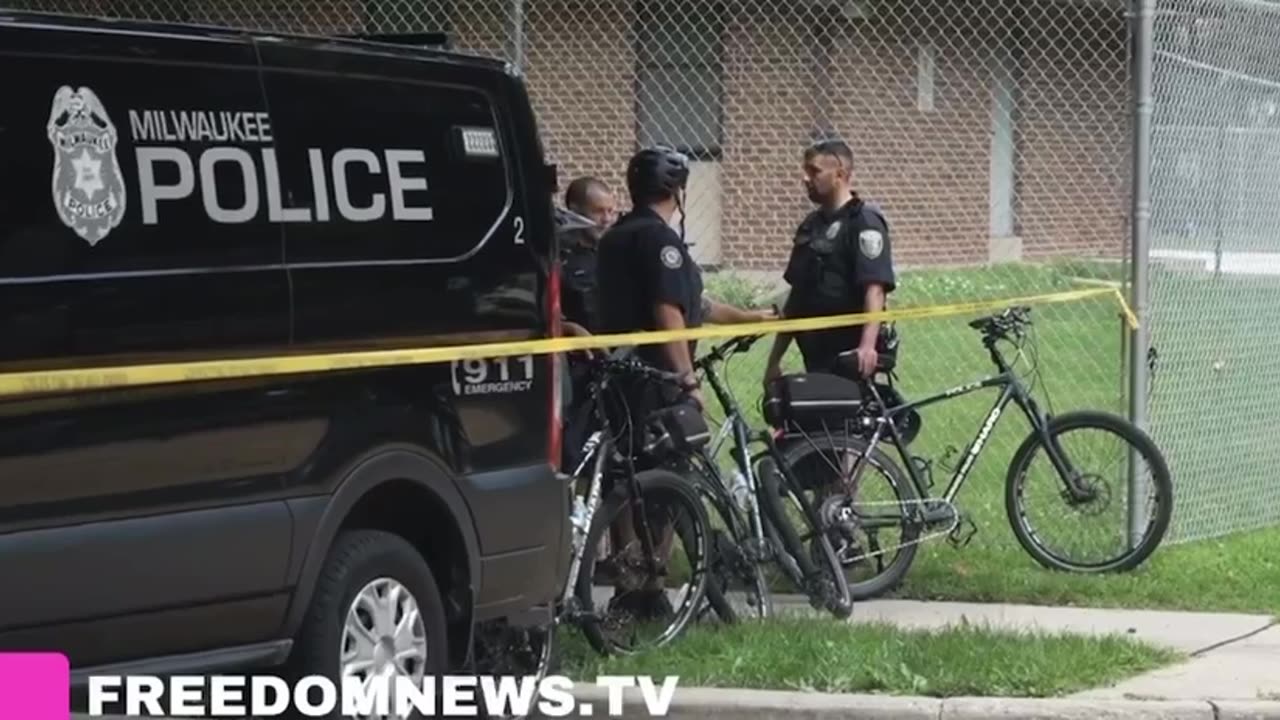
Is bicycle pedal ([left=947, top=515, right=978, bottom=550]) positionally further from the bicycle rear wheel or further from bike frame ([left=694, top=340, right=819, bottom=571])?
bike frame ([left=694, top=340, right=819, bottom=571])

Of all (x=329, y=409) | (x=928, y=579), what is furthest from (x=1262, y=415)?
(x=329, y=409)

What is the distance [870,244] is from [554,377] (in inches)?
111

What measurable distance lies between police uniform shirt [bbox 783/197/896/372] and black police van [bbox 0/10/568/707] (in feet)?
8.35

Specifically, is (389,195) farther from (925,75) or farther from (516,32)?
(925,75)

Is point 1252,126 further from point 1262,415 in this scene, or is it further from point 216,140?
point 216,140

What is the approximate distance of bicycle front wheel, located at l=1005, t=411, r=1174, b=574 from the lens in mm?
10281

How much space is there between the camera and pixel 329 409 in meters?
6.69

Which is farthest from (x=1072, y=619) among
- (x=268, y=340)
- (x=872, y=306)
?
(x=268, y=340)

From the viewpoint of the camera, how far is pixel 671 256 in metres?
9.38

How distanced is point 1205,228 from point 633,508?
365 centimetres

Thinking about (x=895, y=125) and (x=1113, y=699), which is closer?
(x=1113, y=699)

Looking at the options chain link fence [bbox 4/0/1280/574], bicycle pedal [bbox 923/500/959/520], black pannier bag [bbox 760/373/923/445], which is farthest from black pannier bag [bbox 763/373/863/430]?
chain link fence [bbox 4/0/1280/574]

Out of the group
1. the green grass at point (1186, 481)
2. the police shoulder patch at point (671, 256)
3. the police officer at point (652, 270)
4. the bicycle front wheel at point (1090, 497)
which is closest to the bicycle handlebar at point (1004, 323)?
the bicycle front wheel at point (1090, 497)

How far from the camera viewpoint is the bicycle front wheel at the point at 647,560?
874cm
